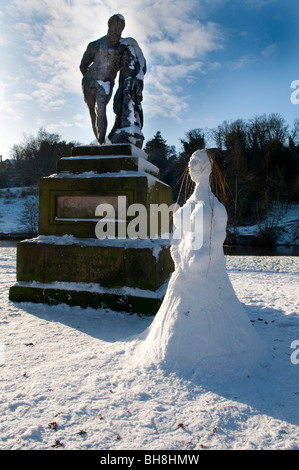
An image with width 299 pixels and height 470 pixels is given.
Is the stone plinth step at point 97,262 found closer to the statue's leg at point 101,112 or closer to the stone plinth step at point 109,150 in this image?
the stone plinth step at point 109,150

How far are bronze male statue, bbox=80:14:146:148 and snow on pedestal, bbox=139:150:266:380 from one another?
128 inches

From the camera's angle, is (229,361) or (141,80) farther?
Result: (141,80)

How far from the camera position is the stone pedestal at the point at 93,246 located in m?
4.36

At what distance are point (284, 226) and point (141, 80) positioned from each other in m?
23.8

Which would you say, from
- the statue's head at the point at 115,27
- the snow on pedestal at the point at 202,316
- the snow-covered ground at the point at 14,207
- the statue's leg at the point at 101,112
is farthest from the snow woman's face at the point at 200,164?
the snow-covered ground at the point at 14,207

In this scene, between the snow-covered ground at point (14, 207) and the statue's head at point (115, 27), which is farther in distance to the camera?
the snow-covered ground at point (14, 207)

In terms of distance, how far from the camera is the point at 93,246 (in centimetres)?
458

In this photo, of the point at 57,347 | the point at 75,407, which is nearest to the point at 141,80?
the point at 57,347

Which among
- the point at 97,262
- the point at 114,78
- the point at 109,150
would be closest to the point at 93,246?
the point at 97,262

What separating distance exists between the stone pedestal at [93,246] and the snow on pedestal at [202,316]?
4.99 feet

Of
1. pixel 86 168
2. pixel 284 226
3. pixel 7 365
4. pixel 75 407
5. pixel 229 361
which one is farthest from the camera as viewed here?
pixel 284 226

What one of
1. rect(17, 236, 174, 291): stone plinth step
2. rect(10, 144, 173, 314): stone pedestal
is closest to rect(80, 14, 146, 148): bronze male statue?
rect(10, 144, 173, 314): stone pedestal
